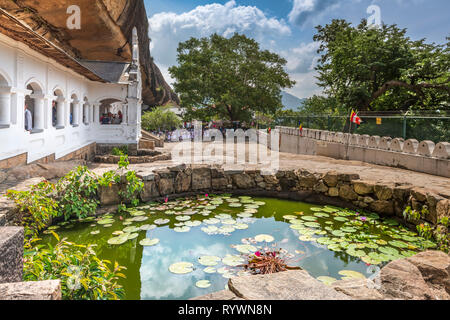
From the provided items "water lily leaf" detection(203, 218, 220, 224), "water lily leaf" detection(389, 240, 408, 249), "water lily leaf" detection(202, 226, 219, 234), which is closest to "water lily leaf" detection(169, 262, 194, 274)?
"water lily leaf" detection(202, 226, 219, 234)

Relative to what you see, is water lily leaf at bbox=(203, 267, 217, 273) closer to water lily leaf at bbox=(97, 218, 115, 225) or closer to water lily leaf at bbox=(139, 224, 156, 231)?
water lily leaf at bbox=(139, 224, 156, 231)

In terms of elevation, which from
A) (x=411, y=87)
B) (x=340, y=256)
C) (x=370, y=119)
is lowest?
(x=340, y=256)

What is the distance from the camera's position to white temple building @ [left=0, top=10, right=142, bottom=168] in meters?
6.21

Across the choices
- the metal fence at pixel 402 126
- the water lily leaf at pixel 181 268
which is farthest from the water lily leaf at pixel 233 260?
the metal fence at pixel 402 126

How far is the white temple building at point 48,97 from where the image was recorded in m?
6.21

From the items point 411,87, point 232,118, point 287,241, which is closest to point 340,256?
point 287,241

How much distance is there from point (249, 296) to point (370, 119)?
1169 cm

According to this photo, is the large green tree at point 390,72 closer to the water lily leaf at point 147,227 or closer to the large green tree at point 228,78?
the large green tree at point 228,78

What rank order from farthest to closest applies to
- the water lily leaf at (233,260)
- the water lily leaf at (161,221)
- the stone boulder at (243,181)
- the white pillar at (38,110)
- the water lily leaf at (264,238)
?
the stone boulder at (243,181) < the white pillar at (38,110) < the water lily leaf at (161,221) < the water lily leaf at (264,238) < the water lily leaf at (233,260)

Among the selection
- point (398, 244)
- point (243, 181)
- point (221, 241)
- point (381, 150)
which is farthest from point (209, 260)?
point (381, 150)

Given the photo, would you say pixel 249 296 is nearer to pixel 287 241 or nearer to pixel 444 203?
pixel 287 241

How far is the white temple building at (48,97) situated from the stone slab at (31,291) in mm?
4252

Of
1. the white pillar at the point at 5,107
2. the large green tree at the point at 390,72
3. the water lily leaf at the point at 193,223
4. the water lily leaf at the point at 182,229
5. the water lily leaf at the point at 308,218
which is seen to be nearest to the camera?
the water lily leaf at the point at 182,229

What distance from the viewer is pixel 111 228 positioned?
5.88 meters
